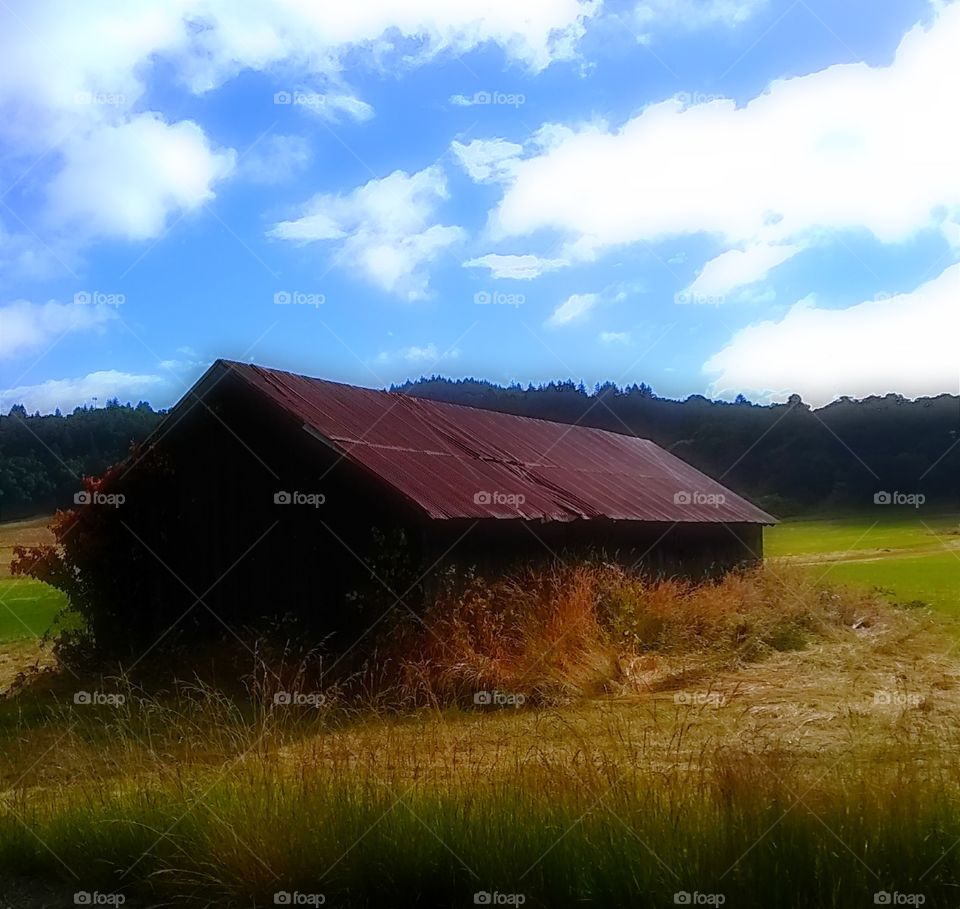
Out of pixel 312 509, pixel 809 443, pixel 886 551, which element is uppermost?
pixel 809 443

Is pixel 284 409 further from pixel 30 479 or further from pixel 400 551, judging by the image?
pixel 30 479

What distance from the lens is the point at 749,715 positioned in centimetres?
1091

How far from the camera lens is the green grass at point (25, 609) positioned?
23.5m

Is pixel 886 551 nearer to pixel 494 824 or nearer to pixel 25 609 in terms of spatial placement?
pixel 25 609

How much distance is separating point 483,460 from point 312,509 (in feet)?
14.7

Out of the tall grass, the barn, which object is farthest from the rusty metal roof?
the tall grass

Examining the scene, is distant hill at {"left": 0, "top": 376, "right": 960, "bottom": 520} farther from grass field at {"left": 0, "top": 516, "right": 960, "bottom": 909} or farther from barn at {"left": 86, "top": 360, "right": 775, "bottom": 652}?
grass field at {"left": 0, "top": 516, "right": 960, "bottom": 909}

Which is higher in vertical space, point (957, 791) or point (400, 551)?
point (400, 551)

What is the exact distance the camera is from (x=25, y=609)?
1161 inches

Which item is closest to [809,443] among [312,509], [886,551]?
[886,551]

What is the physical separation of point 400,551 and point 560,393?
132ft

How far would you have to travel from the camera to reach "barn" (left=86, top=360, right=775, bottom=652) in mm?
14203

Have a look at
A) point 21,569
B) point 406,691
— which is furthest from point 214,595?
point 406,691

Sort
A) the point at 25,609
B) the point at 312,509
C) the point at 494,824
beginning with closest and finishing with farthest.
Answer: the point at 494,824 → the point at 312,509 → the point at 25,609
